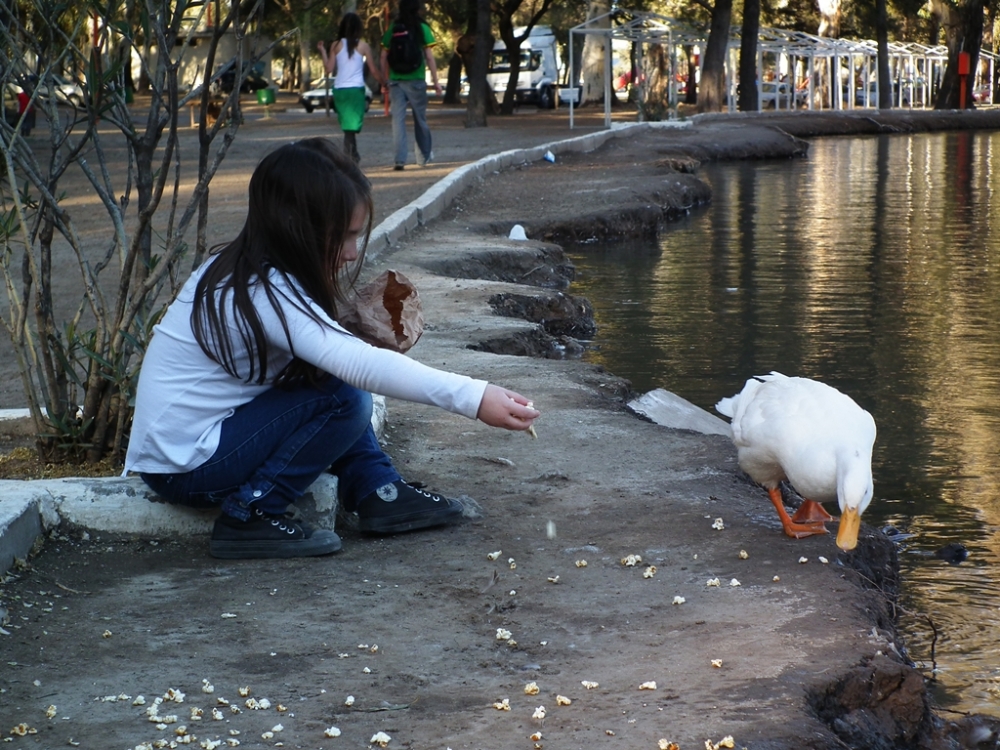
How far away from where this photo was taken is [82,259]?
434 centimetres

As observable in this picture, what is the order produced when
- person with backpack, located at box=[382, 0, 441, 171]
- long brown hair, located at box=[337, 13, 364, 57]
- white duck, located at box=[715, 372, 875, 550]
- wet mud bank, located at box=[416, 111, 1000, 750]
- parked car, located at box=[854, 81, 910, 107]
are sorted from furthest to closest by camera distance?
parked car, located at box=[854, 81, 910, 107] → person with backpack, located at box=[382, 0, 441, 171] → long brown hair, located at box=[337, 13, 364, 57] → white duck, located at box=[715, 372, 875, 550] → wet mud bank, located at box=[416, 111, 1000, 750]

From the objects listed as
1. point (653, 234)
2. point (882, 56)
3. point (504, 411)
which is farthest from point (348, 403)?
point (882, 56)

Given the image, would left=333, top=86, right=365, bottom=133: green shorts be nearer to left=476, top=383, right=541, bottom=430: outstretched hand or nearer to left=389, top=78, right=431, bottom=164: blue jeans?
left=389, top=78, right=431, bottom=164: blue jeans

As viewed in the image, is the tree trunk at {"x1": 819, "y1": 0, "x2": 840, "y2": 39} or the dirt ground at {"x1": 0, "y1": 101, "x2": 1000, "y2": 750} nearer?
the dirt ground at {"x1": 0, "y1": 101, "x2": 1000, "y2": 750}

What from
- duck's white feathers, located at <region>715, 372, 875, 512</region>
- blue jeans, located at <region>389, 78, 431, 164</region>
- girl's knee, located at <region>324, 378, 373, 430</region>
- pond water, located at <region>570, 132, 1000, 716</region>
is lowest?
pond water, located at <region>570, 132, 1000, 716</region>

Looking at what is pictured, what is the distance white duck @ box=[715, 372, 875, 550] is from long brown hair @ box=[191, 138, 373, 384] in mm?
1446

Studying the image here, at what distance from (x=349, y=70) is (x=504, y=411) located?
463 inches

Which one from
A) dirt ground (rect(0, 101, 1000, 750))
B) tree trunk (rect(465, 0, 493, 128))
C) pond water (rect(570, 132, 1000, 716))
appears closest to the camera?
dirt ground (rect(0, 101, 1000, 750))

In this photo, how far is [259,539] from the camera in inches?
141

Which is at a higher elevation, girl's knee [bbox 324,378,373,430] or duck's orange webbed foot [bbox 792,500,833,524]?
girl's knee [bbox 324,378,373,430]

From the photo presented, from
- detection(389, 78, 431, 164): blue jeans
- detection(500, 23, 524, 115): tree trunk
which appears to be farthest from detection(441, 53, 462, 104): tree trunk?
detection(389, 78, 431, 164): blue jeans

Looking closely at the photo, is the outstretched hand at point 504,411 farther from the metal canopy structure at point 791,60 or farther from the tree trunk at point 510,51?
the tree trunk at point 510,51

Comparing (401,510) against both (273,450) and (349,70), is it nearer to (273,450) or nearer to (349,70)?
(273,450)

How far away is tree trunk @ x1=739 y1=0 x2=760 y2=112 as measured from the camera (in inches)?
1241
